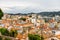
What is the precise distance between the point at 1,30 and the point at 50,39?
4.41 metres

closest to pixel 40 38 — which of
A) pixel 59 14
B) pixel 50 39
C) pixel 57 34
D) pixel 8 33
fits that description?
pixel 50 39

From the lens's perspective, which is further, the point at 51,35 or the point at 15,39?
the point at 51,35

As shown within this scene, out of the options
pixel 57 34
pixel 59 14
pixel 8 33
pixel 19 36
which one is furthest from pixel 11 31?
pixel 59 14

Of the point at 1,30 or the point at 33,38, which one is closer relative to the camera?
the point at 33,38

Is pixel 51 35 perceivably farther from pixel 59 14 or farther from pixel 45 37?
pixel 59 14

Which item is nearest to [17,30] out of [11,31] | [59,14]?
[11,31]

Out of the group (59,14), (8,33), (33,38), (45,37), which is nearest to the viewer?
(33,38)

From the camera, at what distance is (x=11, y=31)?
19953 millimetres

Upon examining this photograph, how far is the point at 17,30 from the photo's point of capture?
20.6 metres

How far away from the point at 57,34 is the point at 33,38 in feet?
8.83

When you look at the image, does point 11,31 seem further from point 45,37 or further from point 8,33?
point 45,37

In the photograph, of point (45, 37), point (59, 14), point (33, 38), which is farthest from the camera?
point (59, 14)

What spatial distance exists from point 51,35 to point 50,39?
1012 millimetres

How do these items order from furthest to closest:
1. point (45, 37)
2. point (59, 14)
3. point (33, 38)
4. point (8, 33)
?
point (59, 14), point (8, 33), point (45, 37), point (33, 38)
